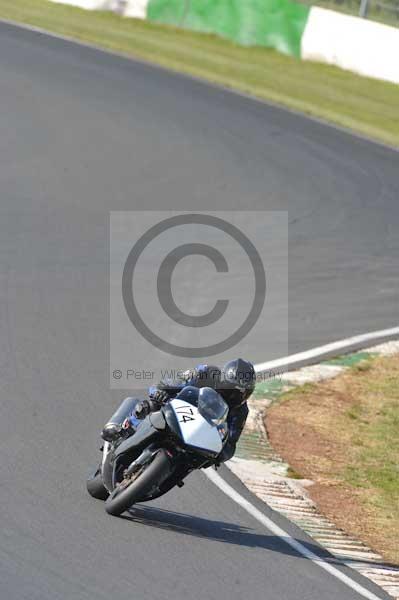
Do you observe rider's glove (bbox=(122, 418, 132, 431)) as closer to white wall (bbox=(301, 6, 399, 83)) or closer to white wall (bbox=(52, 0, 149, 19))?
white wall (bbox=(301, 6, 399, 83))

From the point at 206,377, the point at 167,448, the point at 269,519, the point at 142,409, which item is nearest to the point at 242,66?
the point at 269,519

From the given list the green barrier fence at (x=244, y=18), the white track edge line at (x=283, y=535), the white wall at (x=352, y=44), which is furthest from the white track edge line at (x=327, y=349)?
the green barrier fence at (x=244, y=18)

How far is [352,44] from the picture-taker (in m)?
26.7

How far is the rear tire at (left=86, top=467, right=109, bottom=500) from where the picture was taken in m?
8.40

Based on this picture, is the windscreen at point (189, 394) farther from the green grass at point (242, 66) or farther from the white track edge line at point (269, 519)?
the green grass at point (242, 66)

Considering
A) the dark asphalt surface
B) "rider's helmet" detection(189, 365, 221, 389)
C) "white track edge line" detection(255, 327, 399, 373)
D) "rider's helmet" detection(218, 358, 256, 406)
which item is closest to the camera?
the dark asphalt surface

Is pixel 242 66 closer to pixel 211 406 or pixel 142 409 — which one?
pixel 142 409

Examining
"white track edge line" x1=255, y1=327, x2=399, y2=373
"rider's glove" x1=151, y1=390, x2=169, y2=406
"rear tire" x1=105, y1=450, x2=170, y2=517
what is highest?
"rider's glove" x1=151, y1=390, x2=169, y2=406

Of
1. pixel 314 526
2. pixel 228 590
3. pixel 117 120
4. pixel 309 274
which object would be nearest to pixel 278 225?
pixel 309 274

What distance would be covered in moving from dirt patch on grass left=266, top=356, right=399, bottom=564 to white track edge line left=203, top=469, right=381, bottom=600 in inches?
30.6

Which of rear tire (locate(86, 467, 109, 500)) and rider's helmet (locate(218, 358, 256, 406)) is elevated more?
rider's helmet (locate(218, 358, 256, 406))

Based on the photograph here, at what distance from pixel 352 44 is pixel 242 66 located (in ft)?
8.37

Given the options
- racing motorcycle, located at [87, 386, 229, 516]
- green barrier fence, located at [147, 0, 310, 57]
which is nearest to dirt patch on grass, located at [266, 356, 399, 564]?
racing motorcycle, located at [87, 386, 229, 516]

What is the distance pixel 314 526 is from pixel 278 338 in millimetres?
4840
